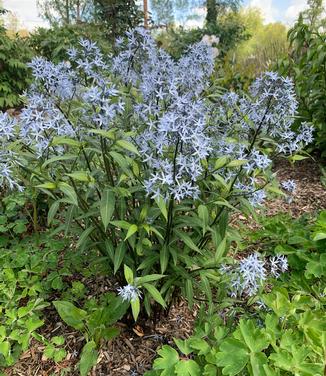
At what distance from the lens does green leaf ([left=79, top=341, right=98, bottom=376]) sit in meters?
1.70

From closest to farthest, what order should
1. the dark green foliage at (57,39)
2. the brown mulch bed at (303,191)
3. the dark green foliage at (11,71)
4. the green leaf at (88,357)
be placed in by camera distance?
the green leaf at (88,357) < the brown mulch bed at (303,191) < the dark green foliage at (11,71) < the dark green foliage at (57,39)

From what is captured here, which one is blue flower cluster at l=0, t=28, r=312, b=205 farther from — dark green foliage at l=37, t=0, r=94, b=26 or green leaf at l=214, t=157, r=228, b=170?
dark green foliage at l=37, t=0, r=94, b=26

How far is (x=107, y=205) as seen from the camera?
142 centimetres

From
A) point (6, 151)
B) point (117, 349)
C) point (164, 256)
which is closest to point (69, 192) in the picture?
point (6, 151)

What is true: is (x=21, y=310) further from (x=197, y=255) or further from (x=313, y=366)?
(x=313, y=366)

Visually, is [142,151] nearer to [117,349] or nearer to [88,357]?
[88,357]

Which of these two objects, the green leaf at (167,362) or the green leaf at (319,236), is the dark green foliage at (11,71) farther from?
the green leaf at (167,362)

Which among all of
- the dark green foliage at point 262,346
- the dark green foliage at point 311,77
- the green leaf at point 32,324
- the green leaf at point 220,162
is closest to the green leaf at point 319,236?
the dark green foliage at point 262,346

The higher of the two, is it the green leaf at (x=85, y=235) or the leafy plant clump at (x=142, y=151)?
the leafy plant clump at (x=142, y=151)

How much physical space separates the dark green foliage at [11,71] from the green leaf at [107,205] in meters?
6.70

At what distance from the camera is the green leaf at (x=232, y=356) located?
131cm

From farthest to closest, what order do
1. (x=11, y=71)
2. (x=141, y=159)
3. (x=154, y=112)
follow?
1. (x=11, y=71)
2. (x=141, y=159)
3. (x=154, y=112)

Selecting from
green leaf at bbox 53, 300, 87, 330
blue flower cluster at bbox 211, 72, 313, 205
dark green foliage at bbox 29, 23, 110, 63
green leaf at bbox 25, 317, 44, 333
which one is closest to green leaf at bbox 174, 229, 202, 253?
blue flower cluster at bbox 211, 72, 313, 205

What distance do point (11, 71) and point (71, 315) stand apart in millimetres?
7144
